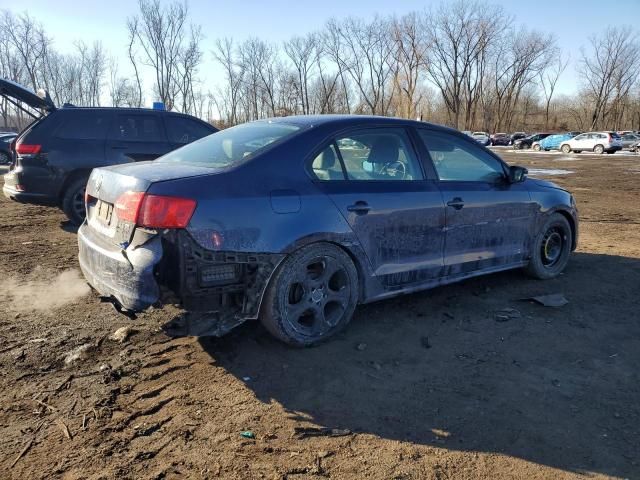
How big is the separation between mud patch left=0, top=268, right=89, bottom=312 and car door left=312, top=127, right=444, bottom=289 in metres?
2.61

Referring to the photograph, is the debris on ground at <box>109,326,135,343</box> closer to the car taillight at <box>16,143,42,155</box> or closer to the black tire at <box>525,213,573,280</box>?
the black tire at <box>525,213,573,280</box>

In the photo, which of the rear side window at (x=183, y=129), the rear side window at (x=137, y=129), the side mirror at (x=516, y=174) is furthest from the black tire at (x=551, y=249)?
the rear side window at (x=137, y=129)

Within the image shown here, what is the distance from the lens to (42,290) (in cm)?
461

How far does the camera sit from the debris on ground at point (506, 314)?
405 centimetres

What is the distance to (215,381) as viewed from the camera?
119 inches

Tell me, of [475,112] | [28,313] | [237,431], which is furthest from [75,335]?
[475,112]

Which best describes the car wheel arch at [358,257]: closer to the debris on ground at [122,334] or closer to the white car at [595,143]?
the debris on ground at [122,334]

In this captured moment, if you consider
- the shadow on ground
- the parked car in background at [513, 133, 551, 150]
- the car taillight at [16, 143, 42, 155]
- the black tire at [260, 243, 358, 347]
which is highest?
the parked car in background at [513, 133, 551, 150]

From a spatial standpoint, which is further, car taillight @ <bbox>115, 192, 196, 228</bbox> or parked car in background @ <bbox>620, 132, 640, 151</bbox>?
parked car in background @ <bbox>620, 132, 640, 151</bbox>

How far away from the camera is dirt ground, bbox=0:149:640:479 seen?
7.62 ft

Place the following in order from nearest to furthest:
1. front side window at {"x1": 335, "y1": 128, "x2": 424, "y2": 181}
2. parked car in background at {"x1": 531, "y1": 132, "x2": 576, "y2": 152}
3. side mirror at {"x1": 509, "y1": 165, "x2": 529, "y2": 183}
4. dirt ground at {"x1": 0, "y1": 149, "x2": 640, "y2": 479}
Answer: dirt ground at {"x1": 0, "y1": 149, "x2": 640, "y2": 479} → front side window at {"x1": 335, "y1": 128, "x2": 424, "y2": 181} → side mirror at {"x1": 509, "y1": 165, "x2": 529, "y2": 183} → parked car in background at {"x1": 531, "y1": 132, "x2": 576, "y2": 152}

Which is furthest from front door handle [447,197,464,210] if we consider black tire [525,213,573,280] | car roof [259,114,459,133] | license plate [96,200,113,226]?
license plate [96,200,113,226]

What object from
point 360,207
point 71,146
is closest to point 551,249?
point 360,207

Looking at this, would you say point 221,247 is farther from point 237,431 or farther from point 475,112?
point 475,112
